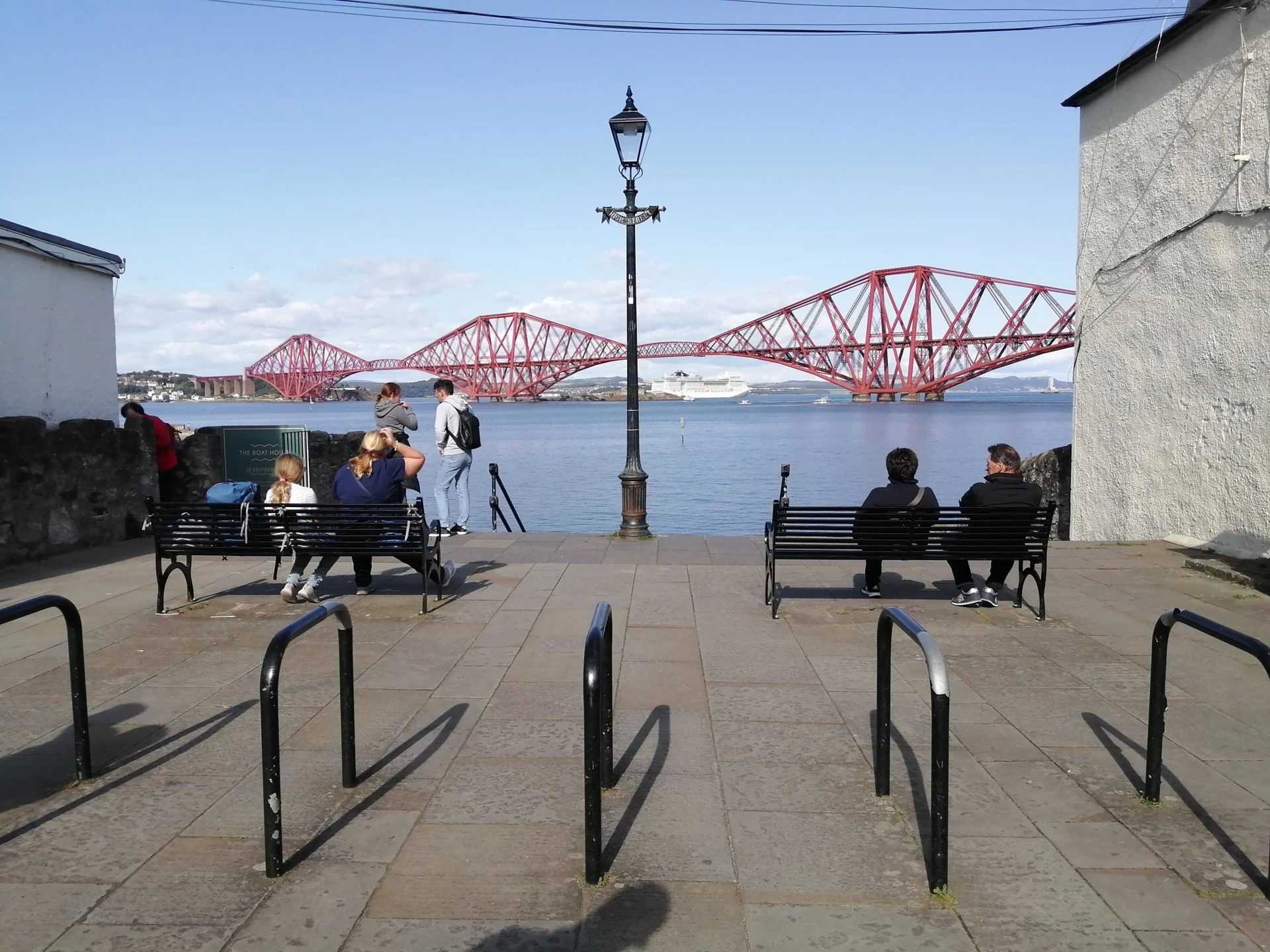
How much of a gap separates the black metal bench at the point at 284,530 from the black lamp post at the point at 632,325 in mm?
4127

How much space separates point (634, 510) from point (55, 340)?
644cm

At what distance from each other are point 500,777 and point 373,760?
628 millimetres

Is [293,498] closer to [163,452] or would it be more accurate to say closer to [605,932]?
[163,452]

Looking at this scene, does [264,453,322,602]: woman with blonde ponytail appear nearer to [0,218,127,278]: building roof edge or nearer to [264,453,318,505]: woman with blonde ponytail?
[264,453,318,505]: woman with blonde ponytail

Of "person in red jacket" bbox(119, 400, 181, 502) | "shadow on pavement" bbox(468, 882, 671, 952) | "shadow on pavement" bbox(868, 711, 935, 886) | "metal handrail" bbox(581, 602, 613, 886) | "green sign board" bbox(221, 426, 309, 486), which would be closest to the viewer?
"shadow on pavement" bbox(468, 882, 671, 952)

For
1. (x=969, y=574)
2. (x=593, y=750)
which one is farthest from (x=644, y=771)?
(x=969, y=574)

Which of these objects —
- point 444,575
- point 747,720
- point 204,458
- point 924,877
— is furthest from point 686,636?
point 204,458

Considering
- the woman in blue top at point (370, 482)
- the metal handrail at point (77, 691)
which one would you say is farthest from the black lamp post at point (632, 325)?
the metal handrail at point (77, 691)

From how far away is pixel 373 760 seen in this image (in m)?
4.64

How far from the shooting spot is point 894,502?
7.79 metres

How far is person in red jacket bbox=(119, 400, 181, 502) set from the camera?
38.7 feet

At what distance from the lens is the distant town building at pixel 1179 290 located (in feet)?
31.4

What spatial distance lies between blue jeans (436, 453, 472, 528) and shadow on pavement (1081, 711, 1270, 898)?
7868mm

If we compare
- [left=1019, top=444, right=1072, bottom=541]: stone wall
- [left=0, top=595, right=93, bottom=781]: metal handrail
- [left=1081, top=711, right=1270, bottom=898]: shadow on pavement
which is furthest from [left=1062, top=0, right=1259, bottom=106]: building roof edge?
[left=0, top=595, right=93, bottom=781]: metal handrail
